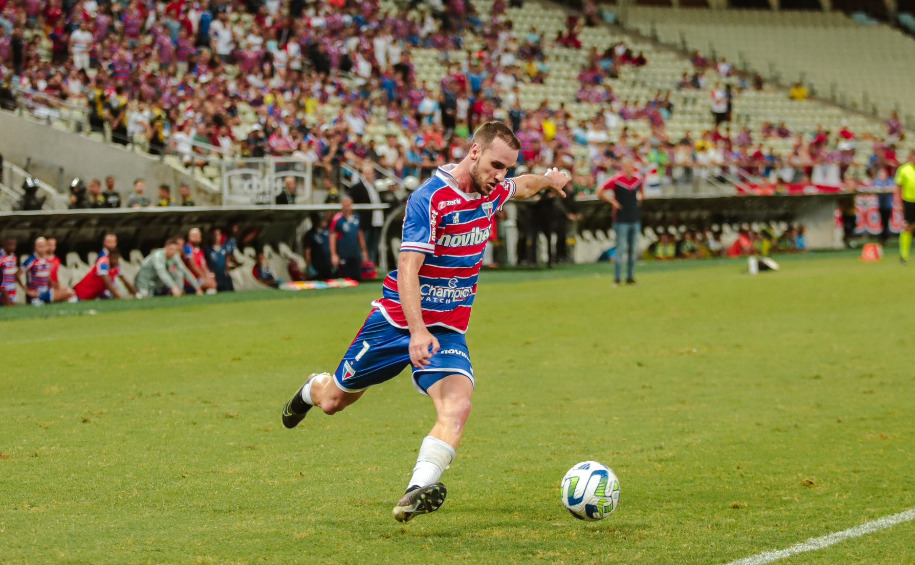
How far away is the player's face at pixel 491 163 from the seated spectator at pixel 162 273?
1374 cm

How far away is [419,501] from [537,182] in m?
2.34

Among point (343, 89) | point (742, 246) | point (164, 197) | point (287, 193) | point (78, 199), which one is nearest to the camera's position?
point (78, 199)

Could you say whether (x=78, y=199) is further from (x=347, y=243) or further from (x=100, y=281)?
(x=347, y=243)

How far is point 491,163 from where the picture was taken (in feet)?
19.5

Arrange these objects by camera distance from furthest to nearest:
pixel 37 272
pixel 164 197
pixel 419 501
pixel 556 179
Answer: pixel 164 197 → pixel 37 272 → pixel 556 179 → pixel 419 501

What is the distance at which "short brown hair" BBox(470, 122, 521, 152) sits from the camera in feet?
19.5

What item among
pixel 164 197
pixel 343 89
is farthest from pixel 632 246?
pixel 343 89

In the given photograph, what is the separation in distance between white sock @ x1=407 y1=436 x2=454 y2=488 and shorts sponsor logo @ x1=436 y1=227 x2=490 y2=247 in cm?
98

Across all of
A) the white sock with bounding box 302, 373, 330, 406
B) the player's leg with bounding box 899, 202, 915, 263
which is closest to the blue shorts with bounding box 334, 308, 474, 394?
the white sock with bounding box 302, 373, 330, 406

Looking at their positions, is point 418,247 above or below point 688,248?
above

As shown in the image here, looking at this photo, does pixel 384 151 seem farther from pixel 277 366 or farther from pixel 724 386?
pixel 724 386

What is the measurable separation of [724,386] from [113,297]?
1120 cm

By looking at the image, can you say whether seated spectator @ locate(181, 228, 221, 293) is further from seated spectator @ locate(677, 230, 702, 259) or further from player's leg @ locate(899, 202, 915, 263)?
player's leg @ locate(899, 202, 915, 263)

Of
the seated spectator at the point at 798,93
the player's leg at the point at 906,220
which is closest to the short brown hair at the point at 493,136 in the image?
the player's leg at the point at 906,220
